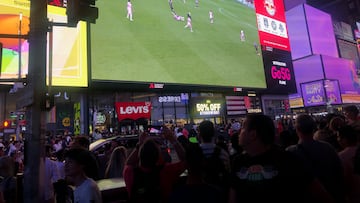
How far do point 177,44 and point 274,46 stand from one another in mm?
12789

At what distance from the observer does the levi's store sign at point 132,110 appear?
59.0 feet

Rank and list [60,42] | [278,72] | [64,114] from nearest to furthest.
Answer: [60,42]
[64,114]
[278,72]

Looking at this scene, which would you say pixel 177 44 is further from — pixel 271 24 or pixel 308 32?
pixel 308 32

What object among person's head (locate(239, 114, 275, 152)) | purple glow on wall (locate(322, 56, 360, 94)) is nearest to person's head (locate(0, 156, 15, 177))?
person's head (locate(239, 114, 275, 152))

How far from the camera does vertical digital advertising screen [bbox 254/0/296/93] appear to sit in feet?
89.0

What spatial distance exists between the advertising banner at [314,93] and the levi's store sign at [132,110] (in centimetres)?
2733

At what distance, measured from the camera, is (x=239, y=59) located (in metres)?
25.1

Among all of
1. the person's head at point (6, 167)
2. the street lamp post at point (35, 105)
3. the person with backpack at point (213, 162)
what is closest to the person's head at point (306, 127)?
the person with backpack at point (213, 162)

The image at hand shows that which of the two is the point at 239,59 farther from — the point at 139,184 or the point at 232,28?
the point at 139,184

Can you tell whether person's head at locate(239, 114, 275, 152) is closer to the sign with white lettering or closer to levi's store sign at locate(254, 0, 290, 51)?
the sign with white lettering

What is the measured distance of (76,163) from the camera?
120 inches

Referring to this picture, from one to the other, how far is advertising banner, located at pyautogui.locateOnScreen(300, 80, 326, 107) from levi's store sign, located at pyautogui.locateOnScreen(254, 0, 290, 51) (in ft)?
35.2

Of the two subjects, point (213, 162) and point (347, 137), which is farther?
point (347, 137)

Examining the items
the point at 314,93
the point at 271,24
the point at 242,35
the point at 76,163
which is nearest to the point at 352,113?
the point at 76,163
